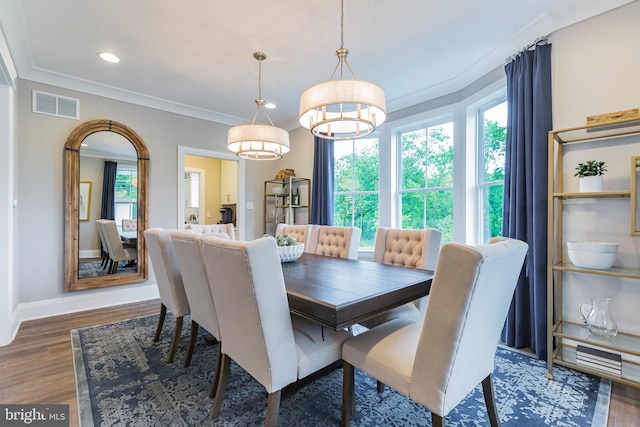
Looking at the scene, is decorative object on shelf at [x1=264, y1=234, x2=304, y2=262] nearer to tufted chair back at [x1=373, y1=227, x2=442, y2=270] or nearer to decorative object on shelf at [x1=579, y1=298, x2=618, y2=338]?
tufted chair back at [x1=373, y1=227, x2=442, y2=270]

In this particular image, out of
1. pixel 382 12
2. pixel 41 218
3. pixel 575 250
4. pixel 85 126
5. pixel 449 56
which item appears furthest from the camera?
pixel 85 126

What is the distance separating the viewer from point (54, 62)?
290 cm

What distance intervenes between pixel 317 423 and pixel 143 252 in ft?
11.1

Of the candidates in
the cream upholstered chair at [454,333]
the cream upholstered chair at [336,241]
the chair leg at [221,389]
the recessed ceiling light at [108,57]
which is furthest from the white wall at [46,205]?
the cream upholstered chair at [454,333]

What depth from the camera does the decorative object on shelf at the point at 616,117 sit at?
174 cm

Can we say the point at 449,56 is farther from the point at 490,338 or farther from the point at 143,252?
the point at 143,252

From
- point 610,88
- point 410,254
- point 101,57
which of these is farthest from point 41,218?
point 610,88

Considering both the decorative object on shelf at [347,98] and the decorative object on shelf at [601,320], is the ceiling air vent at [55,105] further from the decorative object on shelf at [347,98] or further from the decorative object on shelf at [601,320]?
the decorative object on shelf at [601,320]

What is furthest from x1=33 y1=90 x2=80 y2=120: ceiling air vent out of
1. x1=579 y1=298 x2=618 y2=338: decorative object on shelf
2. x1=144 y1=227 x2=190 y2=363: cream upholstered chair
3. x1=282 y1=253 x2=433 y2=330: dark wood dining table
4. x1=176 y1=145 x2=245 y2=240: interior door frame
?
x1=579 y1=298 x2=618 y2=338: decorative object on shelf

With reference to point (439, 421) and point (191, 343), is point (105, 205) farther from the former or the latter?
point (439, 421)

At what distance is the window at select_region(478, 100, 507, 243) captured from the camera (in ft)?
9.50

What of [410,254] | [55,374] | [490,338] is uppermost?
[410,254]

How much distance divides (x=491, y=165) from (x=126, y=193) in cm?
440

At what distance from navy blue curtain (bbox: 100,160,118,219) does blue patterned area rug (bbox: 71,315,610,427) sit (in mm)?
1889
